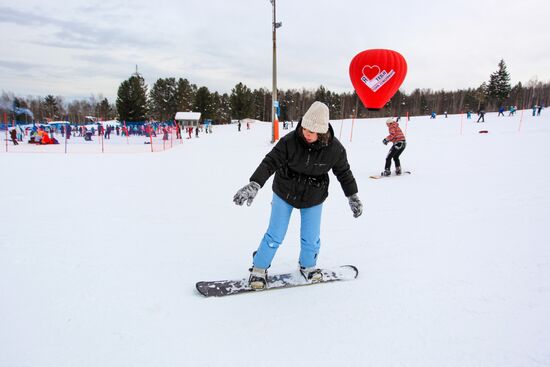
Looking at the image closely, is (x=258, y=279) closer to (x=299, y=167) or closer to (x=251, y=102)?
(x=299, y=167)

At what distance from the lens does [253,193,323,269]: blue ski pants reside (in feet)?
8.32

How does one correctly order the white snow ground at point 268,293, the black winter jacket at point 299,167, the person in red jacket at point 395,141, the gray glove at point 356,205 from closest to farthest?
the white snow ground at point 268,293 < the black winter jacket at point 299,167 < the gray glove at point 356,205 < the person in red jacket at point 395,141

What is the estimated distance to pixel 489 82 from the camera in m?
56.1

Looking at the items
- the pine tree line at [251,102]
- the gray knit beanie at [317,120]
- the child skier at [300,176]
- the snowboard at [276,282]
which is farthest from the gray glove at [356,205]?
the pine tree line at [251,102]

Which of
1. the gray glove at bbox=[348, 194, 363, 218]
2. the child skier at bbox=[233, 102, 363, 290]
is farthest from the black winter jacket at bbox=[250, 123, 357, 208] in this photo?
the gray glove at bbox=[348, 194, 363, 218]

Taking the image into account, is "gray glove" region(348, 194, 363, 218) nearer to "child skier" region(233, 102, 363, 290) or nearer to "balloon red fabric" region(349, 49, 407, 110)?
"child skier" region(233, 102, 363, 290)

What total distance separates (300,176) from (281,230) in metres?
0.48

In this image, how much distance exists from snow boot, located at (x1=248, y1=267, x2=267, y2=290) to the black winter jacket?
2.14 feet

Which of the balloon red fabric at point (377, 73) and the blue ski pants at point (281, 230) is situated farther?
the balloon red fabric at point (377, 73)

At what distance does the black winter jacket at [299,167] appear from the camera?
2.46 meters

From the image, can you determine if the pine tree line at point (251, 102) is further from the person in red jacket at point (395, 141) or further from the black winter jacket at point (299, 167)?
the black winter jacket at point (299, 167)

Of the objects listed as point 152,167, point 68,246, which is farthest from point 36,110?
point 68,246

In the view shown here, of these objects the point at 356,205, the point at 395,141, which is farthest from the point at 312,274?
the point at 395,141

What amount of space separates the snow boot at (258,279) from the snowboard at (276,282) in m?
0.03
